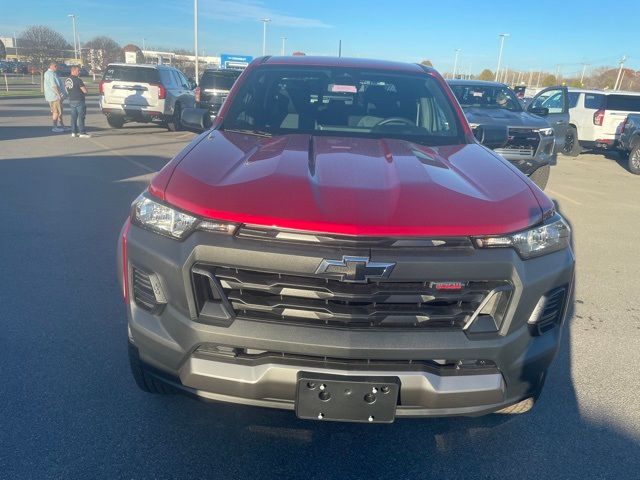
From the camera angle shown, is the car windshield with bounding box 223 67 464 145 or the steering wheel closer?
the car windshield with bounding box 223 67 464 145

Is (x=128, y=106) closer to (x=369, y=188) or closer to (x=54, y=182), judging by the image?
(x=54, y=182)

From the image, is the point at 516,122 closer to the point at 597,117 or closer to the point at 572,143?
the point at 597,117

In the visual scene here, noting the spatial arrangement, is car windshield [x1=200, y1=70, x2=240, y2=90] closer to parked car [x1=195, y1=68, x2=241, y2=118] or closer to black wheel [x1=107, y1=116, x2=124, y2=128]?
parked car [x1=195, y1=68, x2=241, y2=118]

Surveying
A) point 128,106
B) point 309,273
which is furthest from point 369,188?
point 128,106

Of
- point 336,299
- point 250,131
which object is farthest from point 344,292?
point 250,131

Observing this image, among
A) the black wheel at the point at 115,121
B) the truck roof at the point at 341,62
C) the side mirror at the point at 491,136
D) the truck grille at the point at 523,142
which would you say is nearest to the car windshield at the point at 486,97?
the truck grille at the point at 523,142

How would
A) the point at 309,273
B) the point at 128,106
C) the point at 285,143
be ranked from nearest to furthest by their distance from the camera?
the point at 309,273, the point at 285,143, the point at 128,106

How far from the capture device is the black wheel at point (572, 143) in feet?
49.5

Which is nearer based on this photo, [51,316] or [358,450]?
[358,450]

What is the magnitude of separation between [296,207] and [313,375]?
2.20 ft

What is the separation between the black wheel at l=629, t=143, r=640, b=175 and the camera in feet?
42.0

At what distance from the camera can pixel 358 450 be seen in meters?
2.63

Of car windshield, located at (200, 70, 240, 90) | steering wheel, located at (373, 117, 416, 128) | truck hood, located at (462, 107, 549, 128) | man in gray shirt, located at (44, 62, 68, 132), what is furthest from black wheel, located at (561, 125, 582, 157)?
man in gray shirt, located at (44, 62, 68, 132)

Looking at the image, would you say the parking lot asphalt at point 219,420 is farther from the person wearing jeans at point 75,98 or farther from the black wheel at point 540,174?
the person wearing jeans at point 75,98
